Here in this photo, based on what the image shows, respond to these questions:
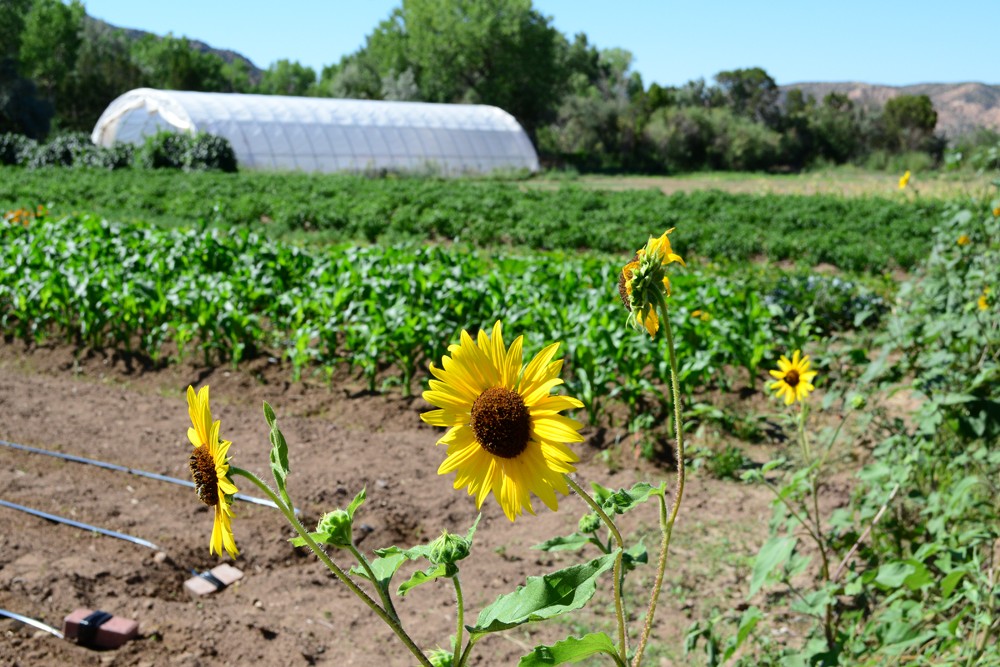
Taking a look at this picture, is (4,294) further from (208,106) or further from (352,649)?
(208,106)

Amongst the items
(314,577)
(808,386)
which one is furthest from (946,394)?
(314,577)

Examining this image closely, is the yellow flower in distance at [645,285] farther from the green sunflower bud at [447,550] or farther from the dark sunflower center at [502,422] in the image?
the green sunflower bud at [447,550]

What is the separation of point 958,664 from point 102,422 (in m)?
4.65

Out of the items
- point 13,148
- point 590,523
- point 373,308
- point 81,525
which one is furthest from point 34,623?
point 13,148

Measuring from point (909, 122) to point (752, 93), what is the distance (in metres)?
9.11

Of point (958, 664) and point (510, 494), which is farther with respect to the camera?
point (958, 664)

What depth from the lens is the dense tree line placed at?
4041 cm

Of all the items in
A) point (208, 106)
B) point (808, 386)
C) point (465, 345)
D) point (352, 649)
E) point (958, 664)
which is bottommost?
point (352, 649)

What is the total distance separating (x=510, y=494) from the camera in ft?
4.09

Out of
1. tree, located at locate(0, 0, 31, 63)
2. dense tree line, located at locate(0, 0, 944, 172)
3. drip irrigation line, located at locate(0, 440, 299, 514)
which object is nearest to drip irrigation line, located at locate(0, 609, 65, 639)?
drip irrigation line, located at locate(0, 440, 299, 514)

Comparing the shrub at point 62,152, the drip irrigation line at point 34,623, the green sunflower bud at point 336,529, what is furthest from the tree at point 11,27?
the green sunflower bud at point 336,529

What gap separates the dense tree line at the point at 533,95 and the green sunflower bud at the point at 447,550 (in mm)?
38765

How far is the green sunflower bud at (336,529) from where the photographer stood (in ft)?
3.49

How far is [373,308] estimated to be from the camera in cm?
612
